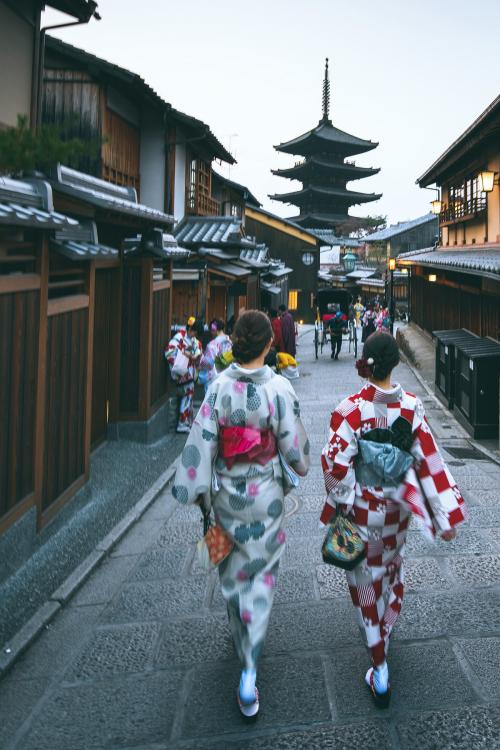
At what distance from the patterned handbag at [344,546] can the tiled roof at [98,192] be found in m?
3.74

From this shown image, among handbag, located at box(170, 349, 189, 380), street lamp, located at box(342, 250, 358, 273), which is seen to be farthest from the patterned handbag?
street lamp, located at box(342, 250, 358, 273)

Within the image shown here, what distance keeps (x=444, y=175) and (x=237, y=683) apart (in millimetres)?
24074

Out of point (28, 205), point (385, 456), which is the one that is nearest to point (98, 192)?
point (28, 205)

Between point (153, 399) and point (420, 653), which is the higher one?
point (153, 399)

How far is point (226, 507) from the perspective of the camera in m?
3.61

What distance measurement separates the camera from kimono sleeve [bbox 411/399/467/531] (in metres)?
3.54

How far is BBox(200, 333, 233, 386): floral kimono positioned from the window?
29.0 meters

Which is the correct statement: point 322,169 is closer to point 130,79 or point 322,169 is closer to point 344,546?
point 130,79

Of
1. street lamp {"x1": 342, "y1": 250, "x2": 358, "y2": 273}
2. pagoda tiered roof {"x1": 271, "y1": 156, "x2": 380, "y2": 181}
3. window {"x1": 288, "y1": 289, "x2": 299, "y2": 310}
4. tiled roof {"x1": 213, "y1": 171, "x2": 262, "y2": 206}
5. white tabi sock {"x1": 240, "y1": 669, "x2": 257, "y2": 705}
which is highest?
pagoda tiered roof {"x1": 271, "y1": 156, "x2": 380, "y2": 181}

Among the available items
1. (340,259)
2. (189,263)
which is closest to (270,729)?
(189,263)

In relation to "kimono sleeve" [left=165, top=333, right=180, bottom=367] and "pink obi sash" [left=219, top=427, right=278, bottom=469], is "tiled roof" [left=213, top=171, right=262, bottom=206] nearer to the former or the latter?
"kimono sleeve" [left=165, top=333, right=180, bottom=367]

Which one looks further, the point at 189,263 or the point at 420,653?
the point at 189,263

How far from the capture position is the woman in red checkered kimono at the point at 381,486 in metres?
3.55

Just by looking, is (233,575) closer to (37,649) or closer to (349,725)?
(349,725)
